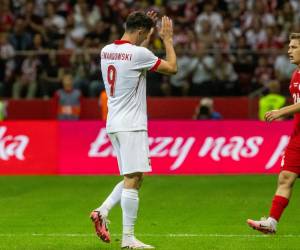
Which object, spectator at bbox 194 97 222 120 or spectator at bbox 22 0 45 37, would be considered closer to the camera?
spectator at bbox 194 97 222 120

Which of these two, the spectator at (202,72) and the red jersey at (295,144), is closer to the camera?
the red jersey at (295,144)

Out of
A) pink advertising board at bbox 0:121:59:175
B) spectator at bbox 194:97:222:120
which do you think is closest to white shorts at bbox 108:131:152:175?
pink advertising board at bbox 0:121:59:175

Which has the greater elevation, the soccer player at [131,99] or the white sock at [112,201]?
the soccer player at [131,99]

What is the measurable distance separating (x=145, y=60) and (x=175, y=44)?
13459mm

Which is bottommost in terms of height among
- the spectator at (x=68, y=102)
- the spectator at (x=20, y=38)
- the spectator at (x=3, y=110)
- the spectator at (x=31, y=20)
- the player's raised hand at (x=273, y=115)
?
the spectator at (x=3, y=110)

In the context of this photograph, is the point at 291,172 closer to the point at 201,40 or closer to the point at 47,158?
the point at 47,158

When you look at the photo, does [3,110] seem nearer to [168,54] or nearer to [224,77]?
[224,77]

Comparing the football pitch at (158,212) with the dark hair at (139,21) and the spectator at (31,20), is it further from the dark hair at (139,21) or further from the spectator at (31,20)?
the spectator at (31,20)

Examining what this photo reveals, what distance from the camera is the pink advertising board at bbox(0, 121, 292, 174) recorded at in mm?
17594

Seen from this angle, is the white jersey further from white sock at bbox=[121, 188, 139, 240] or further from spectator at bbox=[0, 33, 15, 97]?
spectator at bbox=[0, 33, 15, 97]

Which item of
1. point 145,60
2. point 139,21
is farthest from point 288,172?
point 139,21

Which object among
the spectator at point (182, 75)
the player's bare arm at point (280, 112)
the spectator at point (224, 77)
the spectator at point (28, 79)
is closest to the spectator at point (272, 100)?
the spectator at point (224, 77)

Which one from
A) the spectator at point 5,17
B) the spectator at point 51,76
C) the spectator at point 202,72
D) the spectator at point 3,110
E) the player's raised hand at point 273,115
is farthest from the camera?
the spectator at point 5,17

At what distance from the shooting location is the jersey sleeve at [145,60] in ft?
29.5
